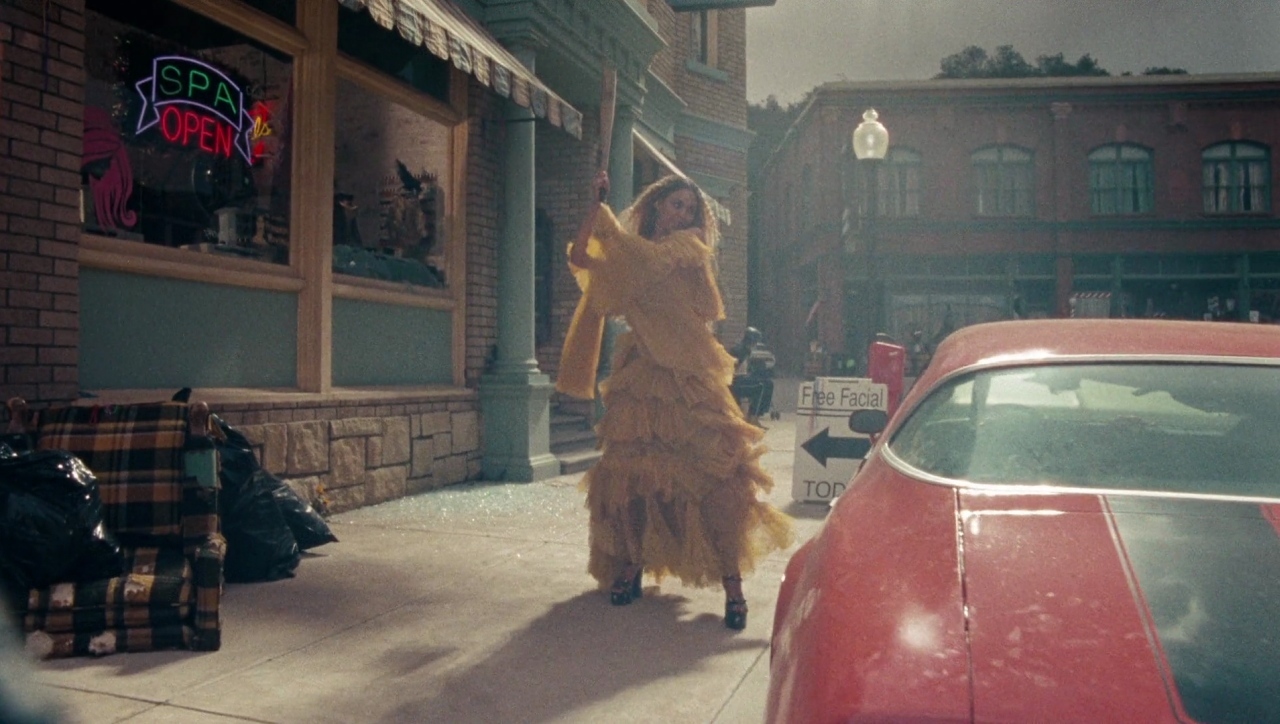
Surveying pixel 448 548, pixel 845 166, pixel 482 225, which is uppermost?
pixel 845 166

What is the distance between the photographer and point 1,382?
4488 mm

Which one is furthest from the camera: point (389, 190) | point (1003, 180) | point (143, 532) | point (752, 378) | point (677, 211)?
point (1003, 180)

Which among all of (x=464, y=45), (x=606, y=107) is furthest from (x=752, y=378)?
(x=606, y=107)

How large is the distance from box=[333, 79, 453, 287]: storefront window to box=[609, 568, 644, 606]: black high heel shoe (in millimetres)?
3753

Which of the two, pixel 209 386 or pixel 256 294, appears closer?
pixel 209 386

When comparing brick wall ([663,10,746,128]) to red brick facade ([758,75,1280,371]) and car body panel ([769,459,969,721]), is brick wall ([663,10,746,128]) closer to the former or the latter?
red brick facade ([758,75,1280,371])

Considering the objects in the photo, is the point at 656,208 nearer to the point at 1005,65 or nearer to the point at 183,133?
the point at 183,133

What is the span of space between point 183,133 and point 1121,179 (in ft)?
101

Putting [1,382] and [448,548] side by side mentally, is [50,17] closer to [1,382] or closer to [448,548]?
[1,382]

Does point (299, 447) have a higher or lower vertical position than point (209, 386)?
lower

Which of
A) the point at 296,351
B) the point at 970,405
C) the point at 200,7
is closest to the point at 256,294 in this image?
the point at 296,351

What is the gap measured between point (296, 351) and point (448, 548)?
6.20ft

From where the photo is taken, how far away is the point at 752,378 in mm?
15797

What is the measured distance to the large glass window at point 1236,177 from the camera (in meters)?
30.3
